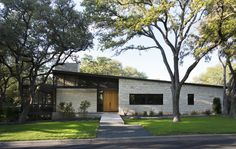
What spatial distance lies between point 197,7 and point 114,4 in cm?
677

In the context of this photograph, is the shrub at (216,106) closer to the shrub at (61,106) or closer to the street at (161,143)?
the shrub at (61,106)

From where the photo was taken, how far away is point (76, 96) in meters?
40.2

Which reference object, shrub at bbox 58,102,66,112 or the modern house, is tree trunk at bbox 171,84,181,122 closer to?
the modern house

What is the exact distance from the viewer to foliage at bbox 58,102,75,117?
37.2 metres

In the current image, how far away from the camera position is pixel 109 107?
133 ft

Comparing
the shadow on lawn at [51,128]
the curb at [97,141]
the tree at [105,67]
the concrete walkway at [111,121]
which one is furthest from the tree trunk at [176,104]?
the tree at [105,67]

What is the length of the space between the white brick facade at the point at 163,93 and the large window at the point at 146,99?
0.31m

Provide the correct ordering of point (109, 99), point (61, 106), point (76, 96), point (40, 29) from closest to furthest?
point (40, 29) → point (61, 106) → point (76, 96) → point (109, 99)

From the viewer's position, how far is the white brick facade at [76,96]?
4003 cm

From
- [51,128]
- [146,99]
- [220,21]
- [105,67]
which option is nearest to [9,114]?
[51,128]

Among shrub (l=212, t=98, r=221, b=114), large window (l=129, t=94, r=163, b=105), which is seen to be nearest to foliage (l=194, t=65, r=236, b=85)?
shrub (l=212, t=98, r=221, b=114)

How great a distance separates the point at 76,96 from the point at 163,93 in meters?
9.07

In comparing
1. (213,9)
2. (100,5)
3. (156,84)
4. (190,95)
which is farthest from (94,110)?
(213,9)

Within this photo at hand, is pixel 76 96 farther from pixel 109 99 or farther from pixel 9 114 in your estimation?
pixel 9 114
